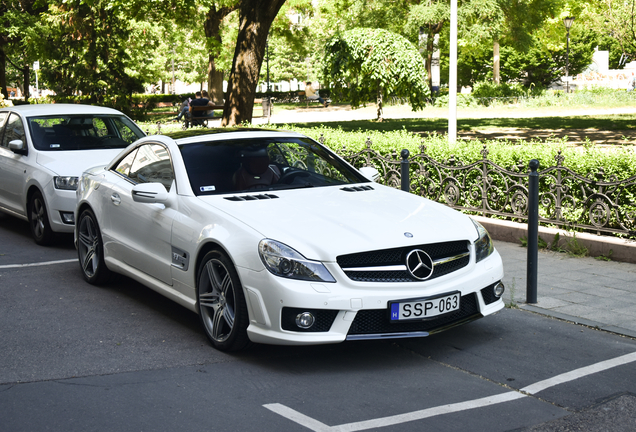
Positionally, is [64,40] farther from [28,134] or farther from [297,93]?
[297,93]

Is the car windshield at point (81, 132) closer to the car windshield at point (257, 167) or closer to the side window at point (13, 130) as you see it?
the side window at point (13, 130)

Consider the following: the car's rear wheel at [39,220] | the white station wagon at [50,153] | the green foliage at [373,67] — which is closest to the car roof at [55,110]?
the white station wagon at [50,153]

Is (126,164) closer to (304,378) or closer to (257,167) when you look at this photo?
(257,167)

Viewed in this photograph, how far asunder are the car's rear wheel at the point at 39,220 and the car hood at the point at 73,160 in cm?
41

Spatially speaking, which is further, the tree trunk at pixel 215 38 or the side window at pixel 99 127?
the tree trunk at pixel 215 38

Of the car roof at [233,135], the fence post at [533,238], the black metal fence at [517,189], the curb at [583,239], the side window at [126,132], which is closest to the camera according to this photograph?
the car roof at [233,135]

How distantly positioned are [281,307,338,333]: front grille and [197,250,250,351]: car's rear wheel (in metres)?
0.35

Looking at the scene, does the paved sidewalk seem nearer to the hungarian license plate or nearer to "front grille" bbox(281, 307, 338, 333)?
the hungarian license plate

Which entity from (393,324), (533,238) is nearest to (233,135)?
(393,324)

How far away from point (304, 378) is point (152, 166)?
262cm

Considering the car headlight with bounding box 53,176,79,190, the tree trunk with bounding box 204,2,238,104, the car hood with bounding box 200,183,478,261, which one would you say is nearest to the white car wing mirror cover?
the car headlight with bounding box 53,176,79,190

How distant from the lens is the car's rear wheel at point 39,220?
903 centimetres

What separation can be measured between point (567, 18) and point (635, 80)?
29785mm

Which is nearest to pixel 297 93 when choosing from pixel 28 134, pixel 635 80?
pixel 635 80
